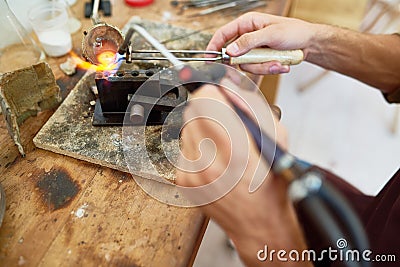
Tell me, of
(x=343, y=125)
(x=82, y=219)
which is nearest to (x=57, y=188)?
(x=82, y=219)

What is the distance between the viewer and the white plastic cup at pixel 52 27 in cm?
97

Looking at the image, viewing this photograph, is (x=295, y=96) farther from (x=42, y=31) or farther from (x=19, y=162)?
(x=19, y=162)

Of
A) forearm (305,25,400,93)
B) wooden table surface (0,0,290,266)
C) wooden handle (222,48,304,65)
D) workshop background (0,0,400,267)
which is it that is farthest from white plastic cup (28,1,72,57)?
workshop background (0,0,400,267)

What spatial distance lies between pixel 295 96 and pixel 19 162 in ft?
5.28

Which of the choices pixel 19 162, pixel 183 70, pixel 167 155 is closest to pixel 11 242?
pixel 19 162

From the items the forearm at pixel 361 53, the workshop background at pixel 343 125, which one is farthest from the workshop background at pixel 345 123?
the forearm at pixel 361 53

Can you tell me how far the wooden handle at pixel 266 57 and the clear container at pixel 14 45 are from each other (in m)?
0.48

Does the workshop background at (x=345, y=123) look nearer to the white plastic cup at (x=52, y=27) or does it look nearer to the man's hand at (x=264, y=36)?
the man's hand at (x=264, y=36)

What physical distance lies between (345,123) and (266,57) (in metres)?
1.26

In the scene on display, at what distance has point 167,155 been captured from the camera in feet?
2.44

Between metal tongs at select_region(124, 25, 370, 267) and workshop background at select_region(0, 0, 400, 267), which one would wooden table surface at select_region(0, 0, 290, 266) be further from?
workshop background at select_region(0, 0, 400, 267)

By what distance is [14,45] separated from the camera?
0.95 metres

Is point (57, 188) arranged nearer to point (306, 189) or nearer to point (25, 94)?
point (25, 94)

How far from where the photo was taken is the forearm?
96 cm
